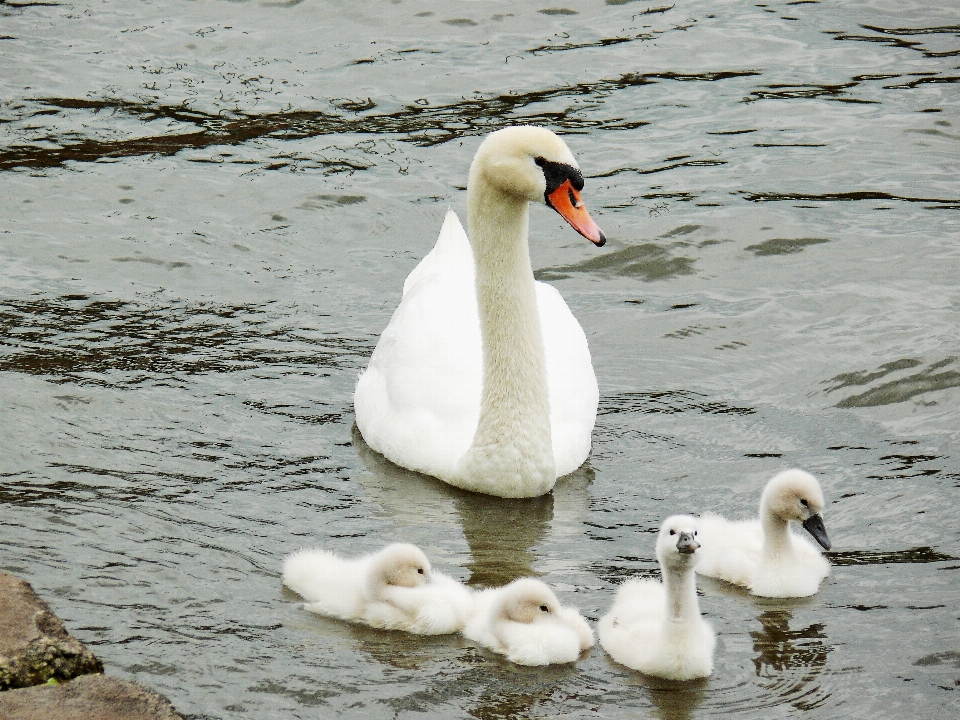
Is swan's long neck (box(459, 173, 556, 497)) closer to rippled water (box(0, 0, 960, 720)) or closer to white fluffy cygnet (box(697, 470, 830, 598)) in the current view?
rippled water (box(0, 0, 960, 720))

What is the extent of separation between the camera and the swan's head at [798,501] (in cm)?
678

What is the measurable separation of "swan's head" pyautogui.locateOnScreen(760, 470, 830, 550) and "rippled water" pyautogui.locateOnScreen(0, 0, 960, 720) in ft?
1.04

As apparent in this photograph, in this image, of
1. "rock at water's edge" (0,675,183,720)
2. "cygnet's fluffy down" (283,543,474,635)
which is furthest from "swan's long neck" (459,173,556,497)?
"rock at water's edge" (0,675,183,720)

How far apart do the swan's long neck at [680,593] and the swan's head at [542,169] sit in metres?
2.11

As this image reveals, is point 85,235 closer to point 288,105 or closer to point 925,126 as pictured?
point 288,105

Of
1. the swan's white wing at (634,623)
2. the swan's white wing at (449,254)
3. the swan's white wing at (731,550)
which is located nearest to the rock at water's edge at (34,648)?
the swan's white wing at (634,623)

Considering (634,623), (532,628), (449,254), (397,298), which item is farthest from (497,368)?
(397,298)

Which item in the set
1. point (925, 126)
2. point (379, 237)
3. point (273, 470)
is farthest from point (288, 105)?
point (273, 470)

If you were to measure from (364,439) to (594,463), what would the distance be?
4.40 feet

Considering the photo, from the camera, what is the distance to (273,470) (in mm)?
8078

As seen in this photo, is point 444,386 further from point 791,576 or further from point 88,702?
point 88,702

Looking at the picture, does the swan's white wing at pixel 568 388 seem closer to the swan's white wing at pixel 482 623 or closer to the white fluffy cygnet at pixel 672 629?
the swan's white wing at pixel 482 623

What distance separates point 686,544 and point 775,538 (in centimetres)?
108

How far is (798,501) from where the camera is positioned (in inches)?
267
